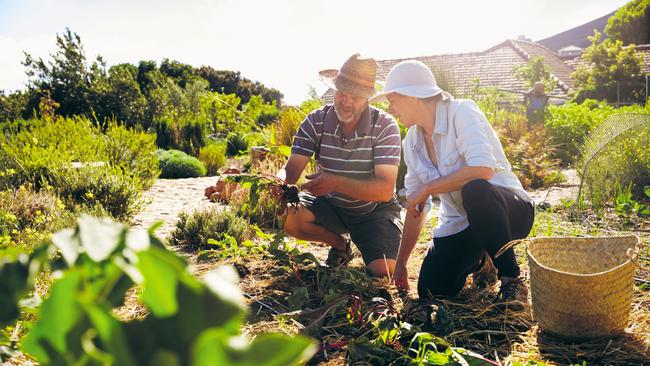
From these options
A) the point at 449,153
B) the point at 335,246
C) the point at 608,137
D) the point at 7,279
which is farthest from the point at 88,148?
the point at 7,279

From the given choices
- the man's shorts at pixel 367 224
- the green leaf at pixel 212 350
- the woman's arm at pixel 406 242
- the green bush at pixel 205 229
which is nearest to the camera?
the green leaf at pixel 212 350

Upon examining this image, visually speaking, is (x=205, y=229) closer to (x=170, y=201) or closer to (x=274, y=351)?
(x=170, y=201)

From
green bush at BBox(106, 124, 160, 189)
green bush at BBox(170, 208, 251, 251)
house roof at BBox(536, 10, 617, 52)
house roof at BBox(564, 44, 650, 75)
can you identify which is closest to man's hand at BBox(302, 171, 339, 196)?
green bush at BBox(170, 208, 251, 251)

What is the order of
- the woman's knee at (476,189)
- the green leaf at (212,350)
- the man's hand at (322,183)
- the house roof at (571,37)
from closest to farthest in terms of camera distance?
1. the green leaf at (212,350)
2. the woman's knee at (476,189)
3. the man's hand at (322,183)
4. the house roof at (571,37)

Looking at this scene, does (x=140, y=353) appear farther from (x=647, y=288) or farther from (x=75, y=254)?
(x=647, y=288)

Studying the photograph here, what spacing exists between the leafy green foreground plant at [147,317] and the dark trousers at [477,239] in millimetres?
2501

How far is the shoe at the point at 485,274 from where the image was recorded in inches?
130

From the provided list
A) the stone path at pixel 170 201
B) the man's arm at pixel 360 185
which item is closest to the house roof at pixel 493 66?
the stone path at pixel 170 201

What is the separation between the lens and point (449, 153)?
3.01 m

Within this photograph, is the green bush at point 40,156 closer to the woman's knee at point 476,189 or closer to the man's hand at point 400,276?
the man's hand at point 400,276

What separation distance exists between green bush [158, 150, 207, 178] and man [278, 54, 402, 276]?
→ 6.57m

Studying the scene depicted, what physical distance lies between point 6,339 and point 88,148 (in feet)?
21.1


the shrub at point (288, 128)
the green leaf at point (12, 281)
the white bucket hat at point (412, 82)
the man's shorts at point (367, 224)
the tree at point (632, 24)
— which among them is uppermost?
the tree at point (632, 24)

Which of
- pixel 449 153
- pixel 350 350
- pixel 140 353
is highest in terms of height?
pixel 140 353
